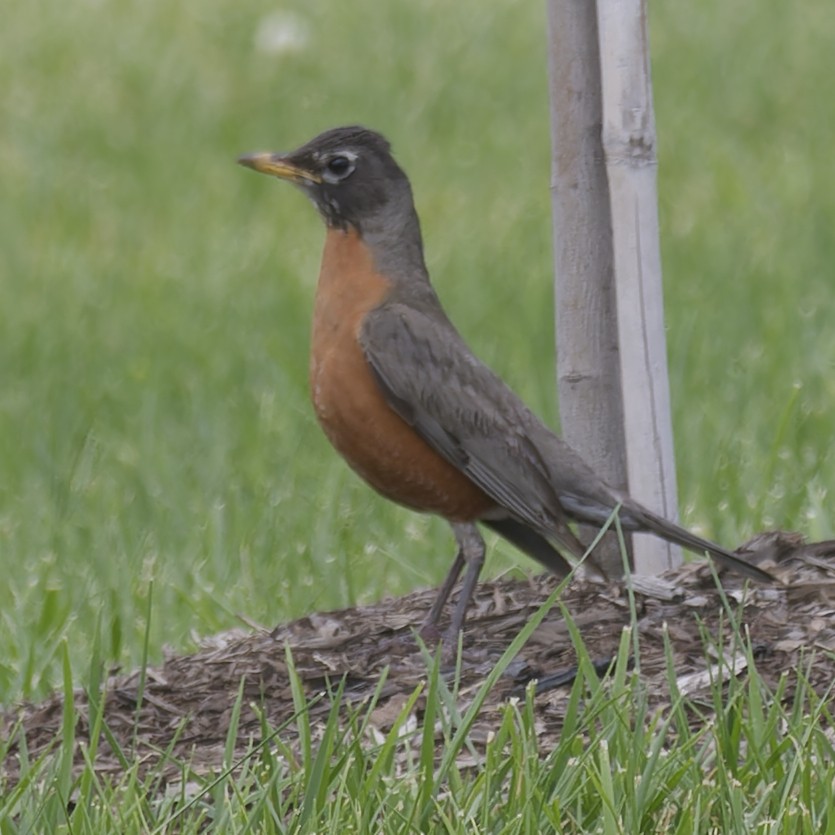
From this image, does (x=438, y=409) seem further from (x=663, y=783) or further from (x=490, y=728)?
(x=663, y=783)

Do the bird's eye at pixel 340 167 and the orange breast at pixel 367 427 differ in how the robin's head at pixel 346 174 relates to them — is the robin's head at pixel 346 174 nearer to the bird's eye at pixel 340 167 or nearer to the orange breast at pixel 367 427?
the bird's eye at pixel 340 167

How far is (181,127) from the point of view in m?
11.4

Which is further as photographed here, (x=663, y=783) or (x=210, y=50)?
(x=210, y=50)

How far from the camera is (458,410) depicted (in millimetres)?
4723

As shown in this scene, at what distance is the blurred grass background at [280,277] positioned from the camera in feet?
20.0

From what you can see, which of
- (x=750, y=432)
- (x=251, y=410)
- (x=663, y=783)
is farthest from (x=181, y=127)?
(x=663, y=783)

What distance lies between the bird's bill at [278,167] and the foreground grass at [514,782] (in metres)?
1.70

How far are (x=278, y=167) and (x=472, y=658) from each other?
1.39 metres

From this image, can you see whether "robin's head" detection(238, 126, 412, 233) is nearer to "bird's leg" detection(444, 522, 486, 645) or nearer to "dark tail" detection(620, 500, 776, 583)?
"bird's leg" detection(444, 522, 486, 645)

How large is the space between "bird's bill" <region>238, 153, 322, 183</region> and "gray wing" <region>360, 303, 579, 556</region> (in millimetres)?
422

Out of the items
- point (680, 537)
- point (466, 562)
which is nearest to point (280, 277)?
point (466, 562)

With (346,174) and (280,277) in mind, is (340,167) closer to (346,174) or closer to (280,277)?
(346,174)

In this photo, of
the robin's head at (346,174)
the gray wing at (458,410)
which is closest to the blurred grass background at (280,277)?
the gray wing at (458,410)

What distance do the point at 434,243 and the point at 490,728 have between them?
5.92m
